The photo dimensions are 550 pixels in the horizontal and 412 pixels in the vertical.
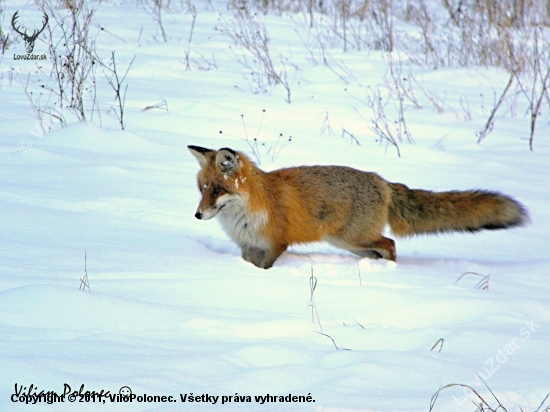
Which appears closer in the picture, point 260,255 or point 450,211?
point 260,255

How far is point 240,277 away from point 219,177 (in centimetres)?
106

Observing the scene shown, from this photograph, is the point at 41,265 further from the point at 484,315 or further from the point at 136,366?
the point at 484,315

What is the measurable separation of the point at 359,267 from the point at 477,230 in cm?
114

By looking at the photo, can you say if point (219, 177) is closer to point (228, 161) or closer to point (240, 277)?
point (228, 161)

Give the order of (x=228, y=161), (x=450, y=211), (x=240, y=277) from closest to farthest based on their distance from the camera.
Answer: (x=240, y=277)
(x=228, y=161)
(x=450, y=211)

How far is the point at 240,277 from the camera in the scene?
14.5 ft

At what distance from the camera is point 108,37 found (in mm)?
12242

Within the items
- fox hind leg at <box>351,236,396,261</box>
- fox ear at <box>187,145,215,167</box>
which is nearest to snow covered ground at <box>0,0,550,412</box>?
fox hind leg at <box>351,236,396,261</box>

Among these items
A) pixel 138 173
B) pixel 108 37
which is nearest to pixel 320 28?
pixel 108 37

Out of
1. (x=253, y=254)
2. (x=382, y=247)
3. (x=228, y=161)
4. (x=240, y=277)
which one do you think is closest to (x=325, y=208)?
(x=382, y=247)

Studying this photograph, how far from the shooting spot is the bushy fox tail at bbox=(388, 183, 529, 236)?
17.9 feet

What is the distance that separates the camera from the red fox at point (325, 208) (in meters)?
5.27

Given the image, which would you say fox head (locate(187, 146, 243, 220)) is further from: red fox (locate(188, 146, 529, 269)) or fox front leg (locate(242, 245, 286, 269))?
fox front leg (locate(242, 245, 286, 269))

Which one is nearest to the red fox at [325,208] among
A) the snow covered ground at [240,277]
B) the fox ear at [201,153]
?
the fox ear at [201,153]
